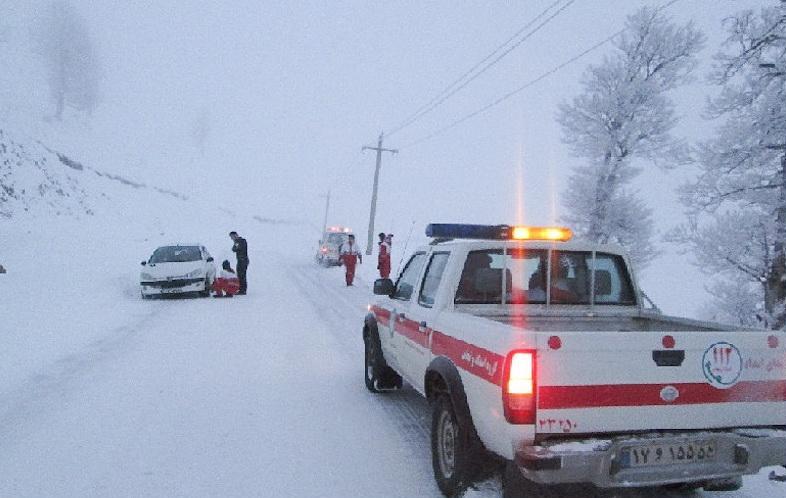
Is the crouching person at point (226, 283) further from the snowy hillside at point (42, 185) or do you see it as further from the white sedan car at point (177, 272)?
the snowy hillside at point (42, 185)

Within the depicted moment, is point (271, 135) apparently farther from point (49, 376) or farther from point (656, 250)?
point (49, 376)

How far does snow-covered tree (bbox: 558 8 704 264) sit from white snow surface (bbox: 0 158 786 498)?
1651 cm

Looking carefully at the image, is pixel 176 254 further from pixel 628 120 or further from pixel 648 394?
pixel 628 120

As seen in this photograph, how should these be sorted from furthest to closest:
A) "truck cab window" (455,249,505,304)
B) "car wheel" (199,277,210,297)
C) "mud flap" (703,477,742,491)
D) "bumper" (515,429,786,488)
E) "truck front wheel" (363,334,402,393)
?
"car wheel" (199,277,210,297)
"truck front wheel" (363,334,402,393)
"truck cab window" (455,249,505,304)
"mud flap" (703,477,742,491)
"bumper" (515,429,786,488)

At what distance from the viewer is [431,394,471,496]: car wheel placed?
149 inches

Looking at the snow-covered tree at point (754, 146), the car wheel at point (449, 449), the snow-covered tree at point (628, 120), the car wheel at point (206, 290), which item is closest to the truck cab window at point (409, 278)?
the car wheel at point (449, 449)

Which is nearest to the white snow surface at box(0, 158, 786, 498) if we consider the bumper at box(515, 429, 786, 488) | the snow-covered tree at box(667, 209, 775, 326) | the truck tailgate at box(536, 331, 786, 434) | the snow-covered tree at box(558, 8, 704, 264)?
the bumper at box(515, 429, 786, 488)

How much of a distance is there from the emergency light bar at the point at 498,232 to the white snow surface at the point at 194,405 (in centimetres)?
195

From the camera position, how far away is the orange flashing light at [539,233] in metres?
4.83

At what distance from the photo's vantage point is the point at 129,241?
2659cm

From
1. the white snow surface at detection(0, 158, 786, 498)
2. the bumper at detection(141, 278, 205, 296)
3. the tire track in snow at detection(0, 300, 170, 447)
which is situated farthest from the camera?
the bumper at detection(141, 278, 205, 296)

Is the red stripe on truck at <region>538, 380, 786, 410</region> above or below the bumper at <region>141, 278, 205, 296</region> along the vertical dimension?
below

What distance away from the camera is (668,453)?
3.30 meters

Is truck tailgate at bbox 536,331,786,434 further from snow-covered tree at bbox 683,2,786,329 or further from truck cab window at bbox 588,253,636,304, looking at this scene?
snow-covered tree at bbox 683,2,786,329
